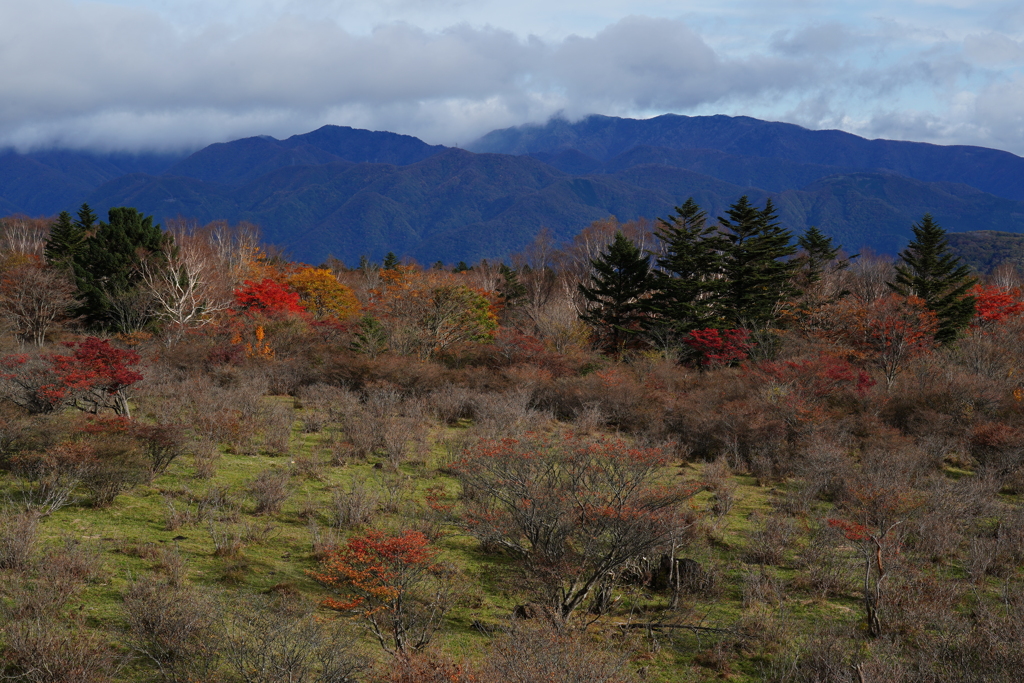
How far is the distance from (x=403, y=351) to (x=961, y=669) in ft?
77.2

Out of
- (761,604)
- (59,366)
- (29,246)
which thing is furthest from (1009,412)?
(29,246)

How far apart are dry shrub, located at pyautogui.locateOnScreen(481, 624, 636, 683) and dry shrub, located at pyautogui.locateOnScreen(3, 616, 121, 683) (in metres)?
3.66

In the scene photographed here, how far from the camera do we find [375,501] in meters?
11.6

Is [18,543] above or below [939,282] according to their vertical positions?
below

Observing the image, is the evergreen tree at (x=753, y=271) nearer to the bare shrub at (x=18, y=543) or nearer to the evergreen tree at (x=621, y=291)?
the evergreen tree at (x=621, y=291)

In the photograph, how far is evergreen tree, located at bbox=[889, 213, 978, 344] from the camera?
33938 mm

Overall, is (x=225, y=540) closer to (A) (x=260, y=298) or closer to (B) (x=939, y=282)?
(A) (x=260, y=298)

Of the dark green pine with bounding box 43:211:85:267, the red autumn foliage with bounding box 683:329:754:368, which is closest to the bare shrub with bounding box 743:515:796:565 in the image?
the red autumn foliage with bounding box 683:329:754:368

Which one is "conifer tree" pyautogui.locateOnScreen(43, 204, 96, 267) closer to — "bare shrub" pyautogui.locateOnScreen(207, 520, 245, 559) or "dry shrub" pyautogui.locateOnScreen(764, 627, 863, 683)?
"bare shrub" pyautogui.locateOnScreen(207, 520, 245, 559)

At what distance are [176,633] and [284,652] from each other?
1.60 m

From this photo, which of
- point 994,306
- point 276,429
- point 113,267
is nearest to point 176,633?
point 276,429

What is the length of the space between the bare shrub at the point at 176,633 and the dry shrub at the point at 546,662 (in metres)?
2.81

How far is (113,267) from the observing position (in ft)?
112

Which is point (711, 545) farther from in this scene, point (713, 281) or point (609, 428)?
point (713, 281)
